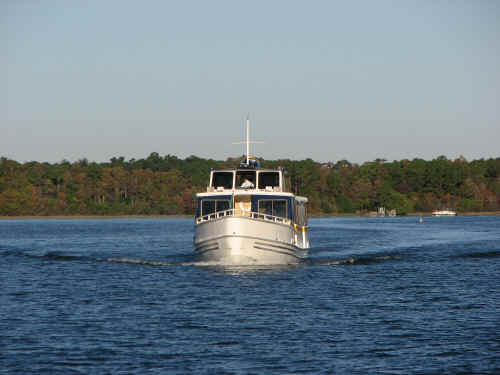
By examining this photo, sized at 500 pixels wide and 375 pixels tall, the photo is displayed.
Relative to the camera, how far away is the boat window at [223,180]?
5166 cm

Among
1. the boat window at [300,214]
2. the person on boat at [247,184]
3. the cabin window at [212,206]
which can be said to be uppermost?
the person on boat at [247,184]

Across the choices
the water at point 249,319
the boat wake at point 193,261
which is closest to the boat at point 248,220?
the boat wake at point 193,261

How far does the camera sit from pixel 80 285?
39.5 m

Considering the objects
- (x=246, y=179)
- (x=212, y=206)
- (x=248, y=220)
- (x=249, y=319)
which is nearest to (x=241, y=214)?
(x=248, y=220)

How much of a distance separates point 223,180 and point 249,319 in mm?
23978

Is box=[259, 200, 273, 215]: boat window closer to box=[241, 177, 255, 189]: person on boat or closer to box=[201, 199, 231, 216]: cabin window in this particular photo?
box=[241, 177, 255, 189]: person on boat

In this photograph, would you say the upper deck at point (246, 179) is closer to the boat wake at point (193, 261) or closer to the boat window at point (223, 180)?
the boat window at point (223, 180)

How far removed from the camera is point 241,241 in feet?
146

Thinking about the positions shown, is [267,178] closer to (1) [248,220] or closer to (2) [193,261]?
(2) [193,261]

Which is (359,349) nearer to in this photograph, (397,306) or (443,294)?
(397,306)

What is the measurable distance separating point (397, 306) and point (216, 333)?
9.43 metres

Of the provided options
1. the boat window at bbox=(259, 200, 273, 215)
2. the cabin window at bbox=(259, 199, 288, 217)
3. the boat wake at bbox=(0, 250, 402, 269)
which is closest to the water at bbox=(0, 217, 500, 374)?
the boat wake at bbox=(0, 250, 402, 269)

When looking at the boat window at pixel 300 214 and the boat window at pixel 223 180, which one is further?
the boat window at pixel 300 214

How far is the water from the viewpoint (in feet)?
71.3
